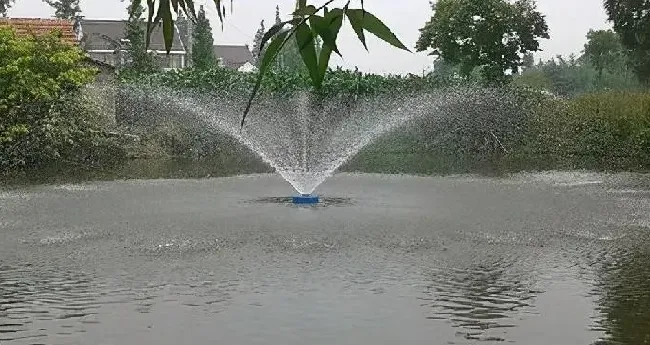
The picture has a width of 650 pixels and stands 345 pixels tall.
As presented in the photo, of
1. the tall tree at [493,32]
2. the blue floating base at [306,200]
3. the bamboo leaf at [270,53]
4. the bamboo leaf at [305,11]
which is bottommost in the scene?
the blue floating base at [306,200]

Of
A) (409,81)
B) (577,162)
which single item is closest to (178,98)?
(409,81)

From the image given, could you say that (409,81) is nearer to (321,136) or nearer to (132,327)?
(321,136)

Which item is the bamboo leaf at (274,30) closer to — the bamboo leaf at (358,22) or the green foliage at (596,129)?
the bamboo leaf at (358,22)

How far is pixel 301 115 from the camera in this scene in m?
22.0

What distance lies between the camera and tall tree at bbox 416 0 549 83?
952 inches

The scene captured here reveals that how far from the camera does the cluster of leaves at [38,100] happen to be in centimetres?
1530

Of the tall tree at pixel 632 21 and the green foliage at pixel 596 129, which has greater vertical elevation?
the tall tree at pixel 632 21

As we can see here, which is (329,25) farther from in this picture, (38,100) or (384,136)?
(384,136)

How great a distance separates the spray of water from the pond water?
8.82 m

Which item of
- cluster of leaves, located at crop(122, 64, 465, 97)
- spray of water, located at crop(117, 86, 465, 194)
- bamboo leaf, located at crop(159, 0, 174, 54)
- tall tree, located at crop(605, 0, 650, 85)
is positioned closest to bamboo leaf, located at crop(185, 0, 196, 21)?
bamboo leaf, located at crop(159, 0, 174, 54)

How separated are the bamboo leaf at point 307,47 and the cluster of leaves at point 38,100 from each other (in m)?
15.2

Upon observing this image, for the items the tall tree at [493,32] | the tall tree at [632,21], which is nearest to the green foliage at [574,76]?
the tall tree at [632,21]

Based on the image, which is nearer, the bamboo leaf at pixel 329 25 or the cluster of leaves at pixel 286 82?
the bamboo leaf at pixel 329 25

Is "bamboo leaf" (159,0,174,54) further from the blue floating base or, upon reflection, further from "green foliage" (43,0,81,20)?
"green foliage" (43,0,81,20)
